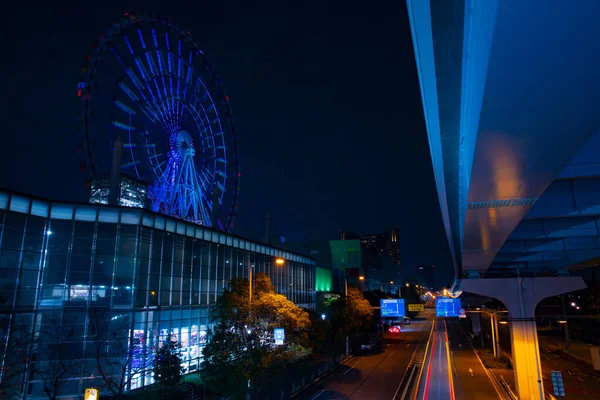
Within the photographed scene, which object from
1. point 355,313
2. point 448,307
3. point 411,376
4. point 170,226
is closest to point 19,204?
point 170,226

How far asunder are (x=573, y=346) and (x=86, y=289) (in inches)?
2311

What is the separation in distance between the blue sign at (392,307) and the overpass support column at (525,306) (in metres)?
15.8

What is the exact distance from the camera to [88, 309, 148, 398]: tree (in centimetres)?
2467

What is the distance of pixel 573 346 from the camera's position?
180 ft

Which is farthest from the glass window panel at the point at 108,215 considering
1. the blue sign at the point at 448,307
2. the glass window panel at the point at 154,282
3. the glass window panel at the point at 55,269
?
the blue sign at the point at 448,307

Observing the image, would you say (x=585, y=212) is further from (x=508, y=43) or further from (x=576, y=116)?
(x=508, y=43)

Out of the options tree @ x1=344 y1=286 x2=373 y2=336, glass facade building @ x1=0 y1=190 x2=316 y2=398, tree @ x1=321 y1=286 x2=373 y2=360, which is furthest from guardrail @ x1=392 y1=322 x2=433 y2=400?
glass facade building @ x1=0 y1=190 x2=316 y2=398

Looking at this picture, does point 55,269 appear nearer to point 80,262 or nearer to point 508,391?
point 80,262

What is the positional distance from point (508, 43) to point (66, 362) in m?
27.3

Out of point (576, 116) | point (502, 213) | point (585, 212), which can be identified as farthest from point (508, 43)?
point (585, 212)

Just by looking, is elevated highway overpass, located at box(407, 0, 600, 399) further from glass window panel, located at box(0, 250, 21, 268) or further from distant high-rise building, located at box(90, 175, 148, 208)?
distant high-rise building, located at box(90, 175, 148, 208)

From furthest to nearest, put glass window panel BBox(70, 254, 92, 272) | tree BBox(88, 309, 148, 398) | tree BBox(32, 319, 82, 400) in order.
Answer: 1. glass window panel BBox(70, 254, 92, 272)
2. tree BBox(88, 309, 148, 398)
3. tree BBox(32, 319, 82, 400)

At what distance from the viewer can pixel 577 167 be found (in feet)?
36.8

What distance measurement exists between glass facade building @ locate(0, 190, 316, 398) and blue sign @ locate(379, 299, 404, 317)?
20.7 metres
